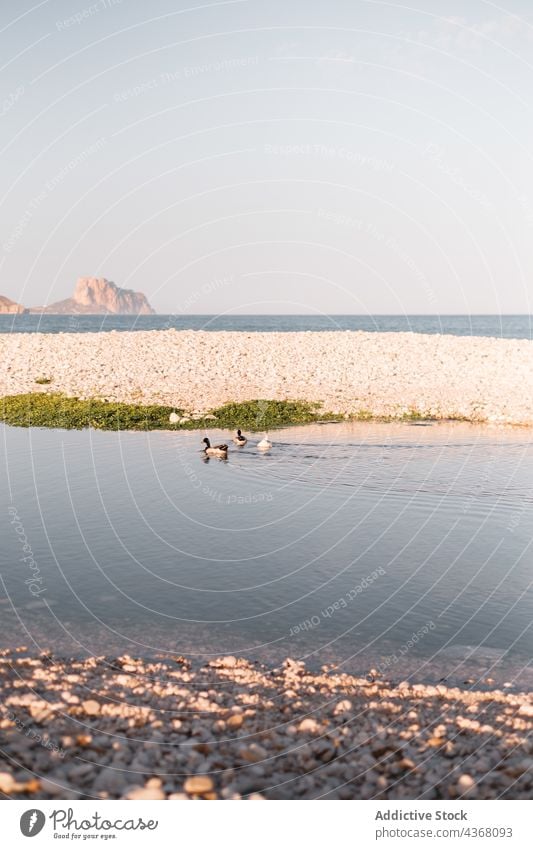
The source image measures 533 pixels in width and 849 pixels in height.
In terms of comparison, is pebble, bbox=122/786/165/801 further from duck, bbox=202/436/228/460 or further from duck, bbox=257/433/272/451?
duck, bbox=257/433/272/451

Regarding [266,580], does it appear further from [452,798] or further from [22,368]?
[22,368]

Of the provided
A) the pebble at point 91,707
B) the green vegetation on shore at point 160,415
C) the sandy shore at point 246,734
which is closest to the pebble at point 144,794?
the sandy shore at point 246,734

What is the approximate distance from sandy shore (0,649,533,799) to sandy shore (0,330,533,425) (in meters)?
30.2

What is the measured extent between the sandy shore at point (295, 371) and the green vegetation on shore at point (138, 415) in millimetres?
1846

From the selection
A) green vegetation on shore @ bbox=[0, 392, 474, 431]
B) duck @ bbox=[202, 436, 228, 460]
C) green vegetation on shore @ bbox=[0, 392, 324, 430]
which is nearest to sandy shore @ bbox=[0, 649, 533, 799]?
duck @ bbox=[202, 436, 228, 460]

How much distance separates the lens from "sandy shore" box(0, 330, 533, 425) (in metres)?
45.6

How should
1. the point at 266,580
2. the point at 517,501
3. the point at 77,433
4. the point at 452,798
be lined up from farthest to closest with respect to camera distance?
1. the point at 77,433
2. the point at 517,501
3. the point at 266,580
4. the point at 452,798

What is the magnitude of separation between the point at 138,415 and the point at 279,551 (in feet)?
69.9

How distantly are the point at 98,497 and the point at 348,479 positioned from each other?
29.6 ft

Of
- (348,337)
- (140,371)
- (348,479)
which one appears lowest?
(348,479)

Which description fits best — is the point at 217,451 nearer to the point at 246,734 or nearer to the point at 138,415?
the point at 138,415

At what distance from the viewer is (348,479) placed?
2859cm

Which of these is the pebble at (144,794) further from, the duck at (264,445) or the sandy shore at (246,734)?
the duck at (264,445)

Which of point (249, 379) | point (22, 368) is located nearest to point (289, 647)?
Answer: point (249, 379)
